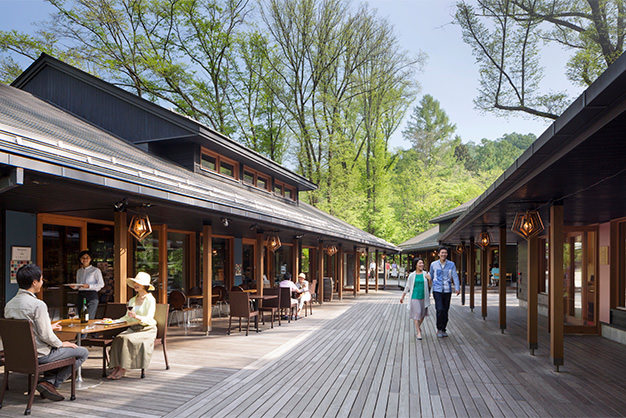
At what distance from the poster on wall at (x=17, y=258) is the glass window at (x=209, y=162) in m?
4.86

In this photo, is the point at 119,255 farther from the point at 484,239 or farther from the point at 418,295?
the point at 484,239

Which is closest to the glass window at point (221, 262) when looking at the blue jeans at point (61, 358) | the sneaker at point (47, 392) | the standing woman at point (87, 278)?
the standing woman at point (87, 278)

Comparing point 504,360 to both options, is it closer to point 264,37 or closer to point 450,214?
point 450,214

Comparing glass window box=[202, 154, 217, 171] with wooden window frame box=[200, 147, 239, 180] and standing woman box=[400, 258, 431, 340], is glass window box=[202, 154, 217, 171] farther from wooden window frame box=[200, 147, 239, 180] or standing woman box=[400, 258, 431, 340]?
standing woman box=[400, 258, 431, 340]

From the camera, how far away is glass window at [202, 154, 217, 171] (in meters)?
11.8

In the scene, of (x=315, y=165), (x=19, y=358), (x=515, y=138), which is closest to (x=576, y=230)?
(x=19, y=358)

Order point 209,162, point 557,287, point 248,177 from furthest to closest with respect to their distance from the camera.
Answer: point 248,177, point 209,162, point 557,287

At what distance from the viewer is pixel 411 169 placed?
4031cm

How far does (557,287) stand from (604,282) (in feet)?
14.4

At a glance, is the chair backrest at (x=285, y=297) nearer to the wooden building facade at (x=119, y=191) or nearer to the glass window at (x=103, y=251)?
the wooden building facade at (x=119, y=191)

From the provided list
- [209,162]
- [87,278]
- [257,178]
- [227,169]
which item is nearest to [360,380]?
[87,278]

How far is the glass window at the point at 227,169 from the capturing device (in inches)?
502

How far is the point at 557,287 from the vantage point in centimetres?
614

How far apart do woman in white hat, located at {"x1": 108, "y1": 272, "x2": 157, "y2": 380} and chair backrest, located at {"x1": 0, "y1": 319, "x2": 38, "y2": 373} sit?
124cm
